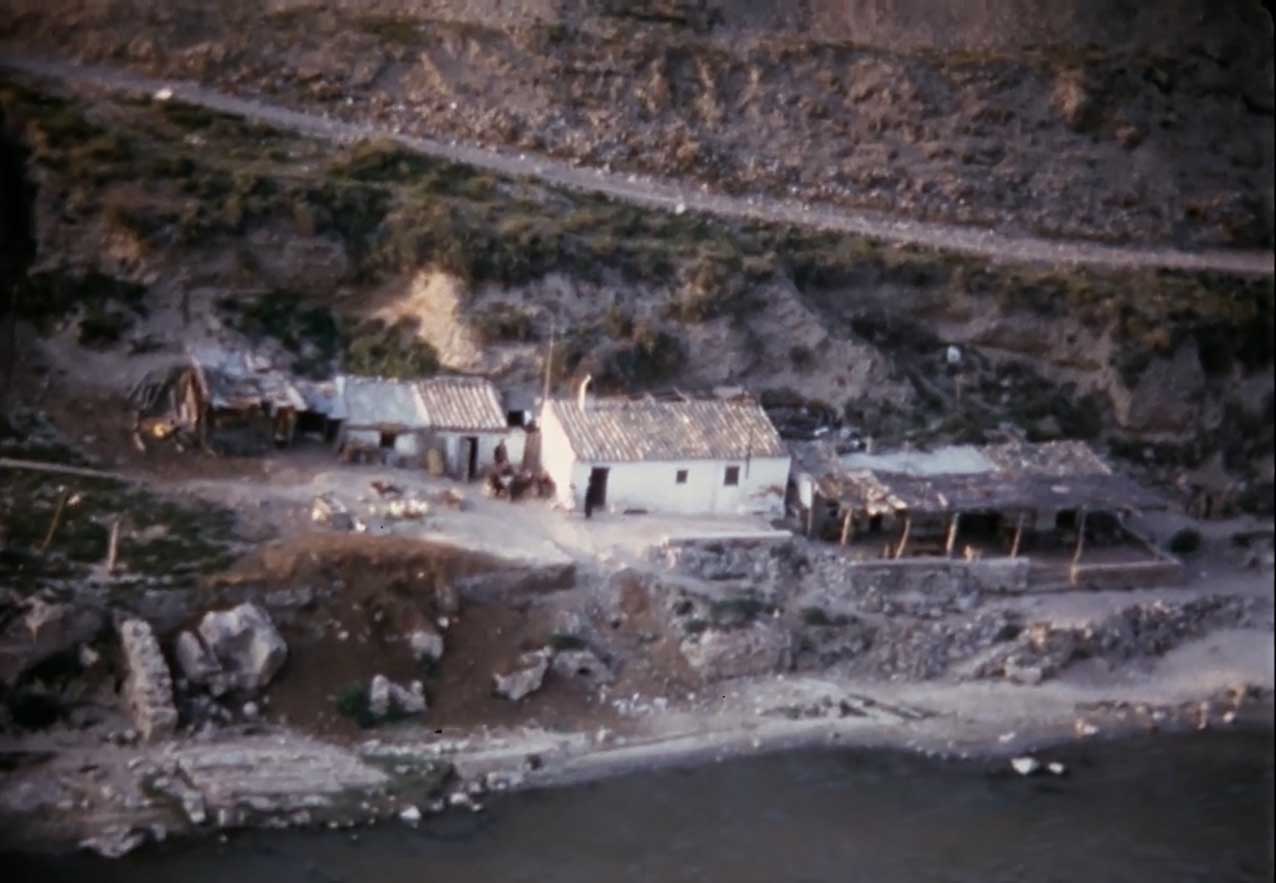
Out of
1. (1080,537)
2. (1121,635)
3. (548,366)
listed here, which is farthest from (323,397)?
(1121,635)

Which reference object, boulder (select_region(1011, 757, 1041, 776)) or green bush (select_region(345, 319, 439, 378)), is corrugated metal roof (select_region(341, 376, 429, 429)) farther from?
boulder (select_region(1011, 757, 1041, 776))

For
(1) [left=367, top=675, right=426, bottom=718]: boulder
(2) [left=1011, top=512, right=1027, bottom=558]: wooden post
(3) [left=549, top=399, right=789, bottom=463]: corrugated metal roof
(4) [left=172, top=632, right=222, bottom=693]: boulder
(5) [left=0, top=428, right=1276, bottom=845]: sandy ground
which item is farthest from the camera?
(2) [left=1011, top=512, right=1027, bottom=558]: wooden post

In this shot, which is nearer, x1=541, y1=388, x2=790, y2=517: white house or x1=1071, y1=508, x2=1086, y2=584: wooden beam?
x1=541, y1=388, x2=790, y2=517: white house

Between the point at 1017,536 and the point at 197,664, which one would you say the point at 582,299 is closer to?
the point at 1017,536

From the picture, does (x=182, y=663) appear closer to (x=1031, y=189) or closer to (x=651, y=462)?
(x=651, y=462)

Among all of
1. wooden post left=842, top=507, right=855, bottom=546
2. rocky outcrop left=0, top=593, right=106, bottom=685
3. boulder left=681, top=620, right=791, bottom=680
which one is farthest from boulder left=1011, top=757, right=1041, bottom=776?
rocky outcrop left=0, top=593, right=106, bottom=685

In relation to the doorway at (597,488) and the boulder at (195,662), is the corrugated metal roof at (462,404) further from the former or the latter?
the boulder at (195,662)
